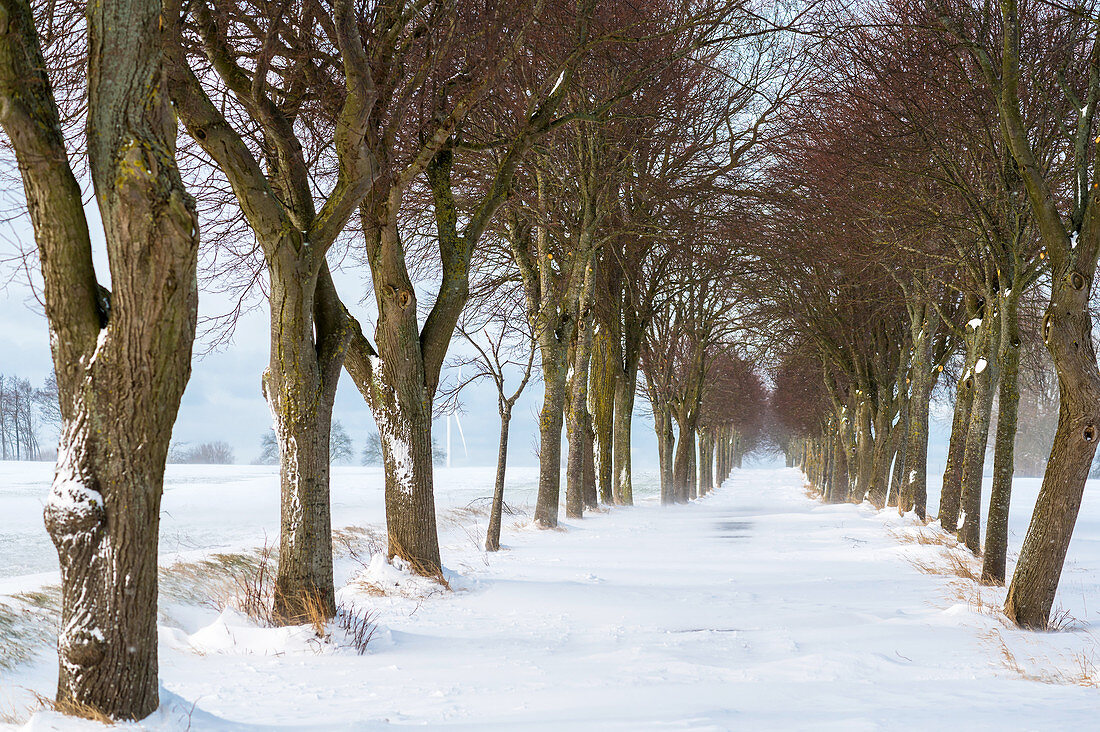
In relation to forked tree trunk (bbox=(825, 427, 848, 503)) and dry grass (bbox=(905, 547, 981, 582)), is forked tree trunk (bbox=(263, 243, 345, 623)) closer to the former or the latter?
dry grass (bbox=(905, 547, 981, 582))

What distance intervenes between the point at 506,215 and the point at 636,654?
1075 cm

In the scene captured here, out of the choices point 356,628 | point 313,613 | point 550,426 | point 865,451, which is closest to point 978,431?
point 550,426

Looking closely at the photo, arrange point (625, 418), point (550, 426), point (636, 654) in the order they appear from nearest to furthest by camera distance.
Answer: point (636, 654)
point (550, 426)
point (625, 418)

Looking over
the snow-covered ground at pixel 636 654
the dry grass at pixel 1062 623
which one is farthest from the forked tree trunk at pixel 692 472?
the dry grass at pixel 1062 623

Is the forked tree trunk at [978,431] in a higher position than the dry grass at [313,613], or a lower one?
higher

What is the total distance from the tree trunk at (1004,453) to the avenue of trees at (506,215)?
0.05 meters

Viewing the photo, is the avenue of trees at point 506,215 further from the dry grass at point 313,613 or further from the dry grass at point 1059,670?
the dry grass at point 1059,670

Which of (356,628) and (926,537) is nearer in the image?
(356,628)

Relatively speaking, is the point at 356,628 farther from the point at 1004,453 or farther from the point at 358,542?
the point at 1004,453

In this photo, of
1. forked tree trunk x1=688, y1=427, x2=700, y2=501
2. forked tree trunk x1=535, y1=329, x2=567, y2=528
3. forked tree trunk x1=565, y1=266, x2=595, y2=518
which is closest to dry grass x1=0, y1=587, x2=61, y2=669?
forked tree trunk x1=535, y1=329, x2=567, y2=528

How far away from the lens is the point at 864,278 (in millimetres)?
19484

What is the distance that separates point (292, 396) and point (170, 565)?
3400 millimetres

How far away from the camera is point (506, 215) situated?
49.3ft

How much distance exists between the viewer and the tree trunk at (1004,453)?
8.70m
